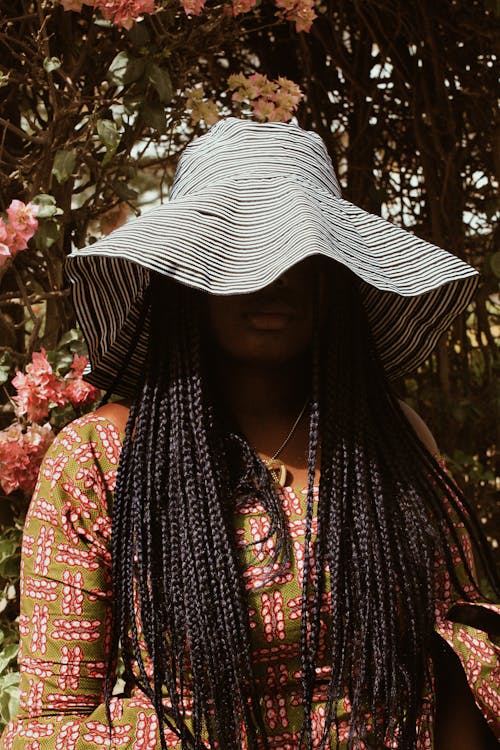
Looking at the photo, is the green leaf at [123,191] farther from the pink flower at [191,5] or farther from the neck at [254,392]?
the neck at [254,392]

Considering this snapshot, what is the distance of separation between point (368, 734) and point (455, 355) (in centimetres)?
186

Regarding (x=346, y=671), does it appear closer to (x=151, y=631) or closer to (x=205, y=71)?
(x=151, y=631)

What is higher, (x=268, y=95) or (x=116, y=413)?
(x=268, y=95)

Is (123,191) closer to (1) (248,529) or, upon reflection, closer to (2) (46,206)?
(2) (46,206)

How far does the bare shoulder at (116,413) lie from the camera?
5.65 ft

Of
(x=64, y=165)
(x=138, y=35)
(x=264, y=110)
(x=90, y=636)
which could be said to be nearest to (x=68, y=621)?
(x=90, y=636)

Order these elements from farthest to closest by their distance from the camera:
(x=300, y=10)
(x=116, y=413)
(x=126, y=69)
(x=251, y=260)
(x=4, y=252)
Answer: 1. (x=300, y=10)
2. (x=126, y=69)
3. (x=4, y=252)
4. (x=116, y=413)
5. (x=251, y=260)

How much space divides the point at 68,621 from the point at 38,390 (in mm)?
656

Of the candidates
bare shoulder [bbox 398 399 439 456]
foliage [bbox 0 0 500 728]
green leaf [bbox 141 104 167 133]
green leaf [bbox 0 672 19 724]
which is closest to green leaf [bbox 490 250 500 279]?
foliage [bbox 0 0 500 728]

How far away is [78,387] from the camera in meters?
2.14

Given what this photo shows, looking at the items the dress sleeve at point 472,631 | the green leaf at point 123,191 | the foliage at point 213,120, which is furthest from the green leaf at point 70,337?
the dress sleeve at point 472,631

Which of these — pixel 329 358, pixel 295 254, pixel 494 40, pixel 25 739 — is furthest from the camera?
pixel 494 40

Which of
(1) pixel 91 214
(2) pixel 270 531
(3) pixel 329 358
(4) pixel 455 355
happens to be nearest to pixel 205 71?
(1) pixel 91 214

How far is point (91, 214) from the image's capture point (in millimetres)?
2357
